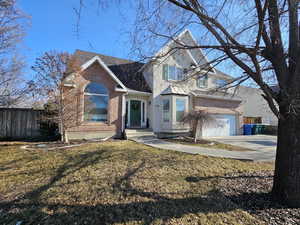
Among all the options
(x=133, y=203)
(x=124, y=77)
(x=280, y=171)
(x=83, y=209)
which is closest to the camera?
(x=83, y=209)

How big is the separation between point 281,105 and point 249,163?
3915 mm

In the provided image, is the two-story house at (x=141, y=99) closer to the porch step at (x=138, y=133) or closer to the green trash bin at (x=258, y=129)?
the porch step at (x=138, y=133)

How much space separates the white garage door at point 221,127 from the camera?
1524cm

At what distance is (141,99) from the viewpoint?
13.4 meters

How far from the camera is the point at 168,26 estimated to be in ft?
14.0

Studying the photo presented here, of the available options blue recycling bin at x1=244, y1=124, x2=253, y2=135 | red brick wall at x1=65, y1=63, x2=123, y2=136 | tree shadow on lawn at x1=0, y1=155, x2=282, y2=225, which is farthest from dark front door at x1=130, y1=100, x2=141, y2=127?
blue recycling bin at x1=244, y1=124, x2=253, y2=135

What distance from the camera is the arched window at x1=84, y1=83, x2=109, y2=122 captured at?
991cm

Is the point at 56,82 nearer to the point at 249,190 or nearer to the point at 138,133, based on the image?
the point at 138,133

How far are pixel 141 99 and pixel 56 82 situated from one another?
272 inches

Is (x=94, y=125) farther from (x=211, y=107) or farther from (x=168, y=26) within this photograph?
(x=211, y=107)

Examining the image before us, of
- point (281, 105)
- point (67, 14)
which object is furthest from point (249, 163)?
point (67, 14)

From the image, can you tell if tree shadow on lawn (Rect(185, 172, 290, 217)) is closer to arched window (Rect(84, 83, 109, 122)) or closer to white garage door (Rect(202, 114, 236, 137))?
arched window (Rect(84, 83, 109, 122))

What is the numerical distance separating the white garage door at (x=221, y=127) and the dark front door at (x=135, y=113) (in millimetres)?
6414

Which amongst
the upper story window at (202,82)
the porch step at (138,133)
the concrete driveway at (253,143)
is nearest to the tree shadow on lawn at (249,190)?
the concrete driveway at (253,143)
